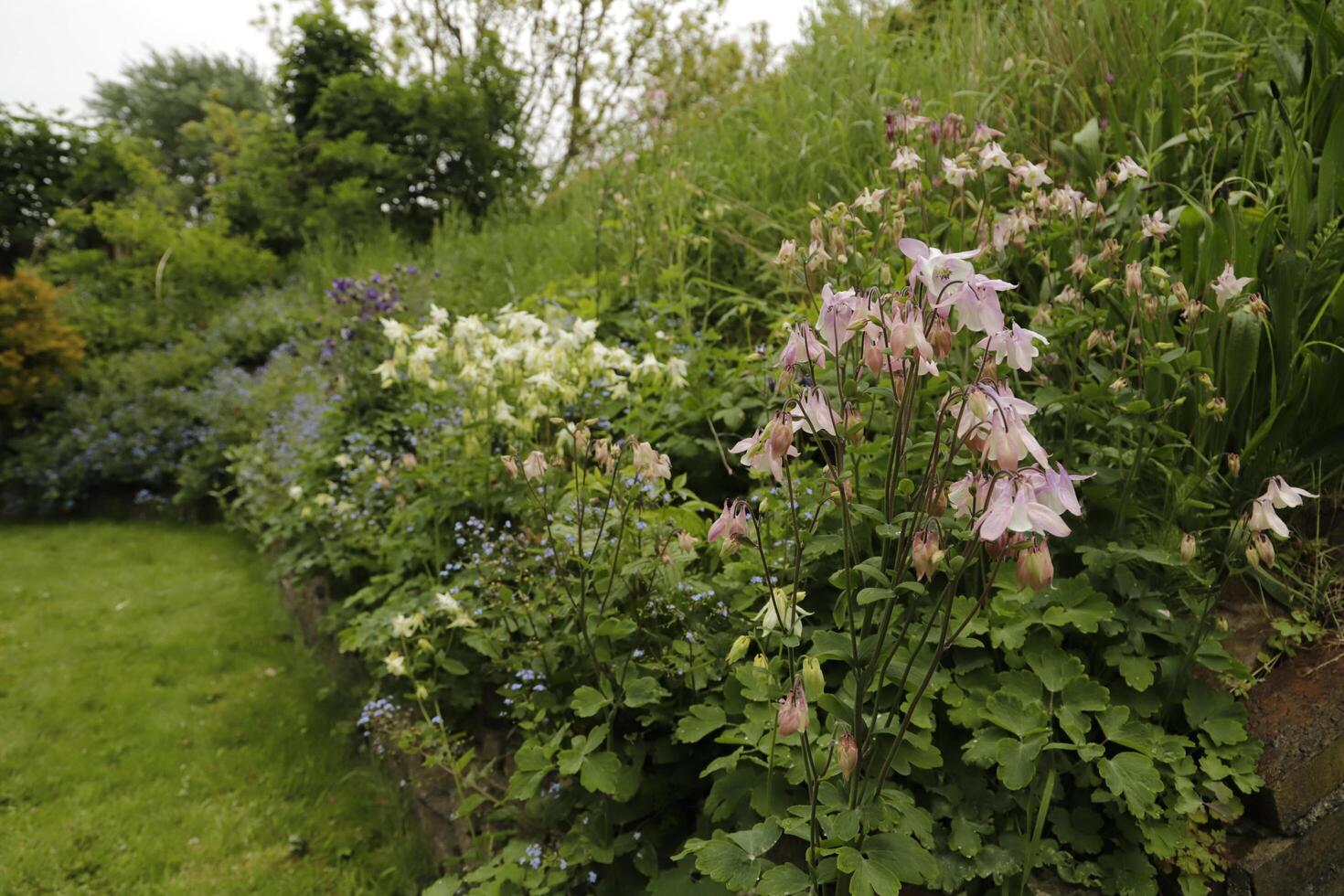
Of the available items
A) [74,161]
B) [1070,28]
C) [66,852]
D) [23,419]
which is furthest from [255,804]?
[74,161]

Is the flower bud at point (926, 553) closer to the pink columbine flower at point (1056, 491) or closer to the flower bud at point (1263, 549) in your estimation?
the pink columbine flower at point (1056, 491)

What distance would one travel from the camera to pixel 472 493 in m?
2.80

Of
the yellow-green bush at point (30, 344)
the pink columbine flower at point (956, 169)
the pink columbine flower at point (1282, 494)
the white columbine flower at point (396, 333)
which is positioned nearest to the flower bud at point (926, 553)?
the pink columbine flower at point (1282, 494)

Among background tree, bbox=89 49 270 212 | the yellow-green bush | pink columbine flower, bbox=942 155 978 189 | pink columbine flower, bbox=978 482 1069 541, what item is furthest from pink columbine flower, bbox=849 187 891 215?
background tree, bbox=89 49 270 212

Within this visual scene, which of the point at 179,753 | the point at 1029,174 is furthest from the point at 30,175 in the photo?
the point at 1029,174

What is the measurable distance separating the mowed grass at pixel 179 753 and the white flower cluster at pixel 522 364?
131cm

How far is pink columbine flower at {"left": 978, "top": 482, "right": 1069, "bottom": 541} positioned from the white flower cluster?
157 centimetres

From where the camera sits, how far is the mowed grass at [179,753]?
2432 millimetres

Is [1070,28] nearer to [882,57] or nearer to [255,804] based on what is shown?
[882,57]

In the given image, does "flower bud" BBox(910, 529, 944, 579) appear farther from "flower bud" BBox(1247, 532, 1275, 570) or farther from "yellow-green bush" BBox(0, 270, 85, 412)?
"yellow-green bush" BBox(0, 270, 85, 412)

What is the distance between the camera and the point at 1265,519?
52.1 inches

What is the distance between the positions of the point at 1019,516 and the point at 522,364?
77.0 inches

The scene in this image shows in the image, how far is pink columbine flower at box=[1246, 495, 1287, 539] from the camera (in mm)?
1316

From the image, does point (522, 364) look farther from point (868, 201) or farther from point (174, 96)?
point (174, 96)
